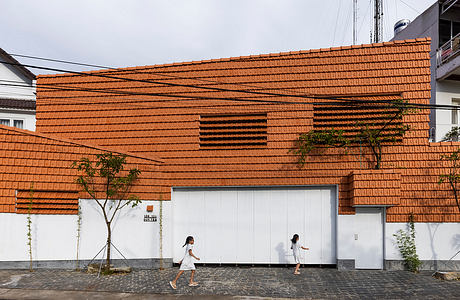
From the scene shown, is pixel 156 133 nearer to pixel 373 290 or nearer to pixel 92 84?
pixel 92 84

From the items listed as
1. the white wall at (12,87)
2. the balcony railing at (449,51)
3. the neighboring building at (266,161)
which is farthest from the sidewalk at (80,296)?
the white wall at (12,87)

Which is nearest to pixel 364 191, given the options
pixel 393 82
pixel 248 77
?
pixel 393 82

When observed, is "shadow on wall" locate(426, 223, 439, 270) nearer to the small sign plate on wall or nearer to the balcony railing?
the balcony railing

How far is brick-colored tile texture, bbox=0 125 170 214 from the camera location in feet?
37.0

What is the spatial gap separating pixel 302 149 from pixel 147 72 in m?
6.49

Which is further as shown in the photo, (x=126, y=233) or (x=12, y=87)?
(x=12, y=87)

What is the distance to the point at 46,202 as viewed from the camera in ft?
37.8

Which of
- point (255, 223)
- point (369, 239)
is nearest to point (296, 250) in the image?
point (255, 223)

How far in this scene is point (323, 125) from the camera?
12148 mm

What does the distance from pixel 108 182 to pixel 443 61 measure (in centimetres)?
1460

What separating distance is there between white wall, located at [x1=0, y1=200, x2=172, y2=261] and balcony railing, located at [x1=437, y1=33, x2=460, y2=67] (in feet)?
43.0

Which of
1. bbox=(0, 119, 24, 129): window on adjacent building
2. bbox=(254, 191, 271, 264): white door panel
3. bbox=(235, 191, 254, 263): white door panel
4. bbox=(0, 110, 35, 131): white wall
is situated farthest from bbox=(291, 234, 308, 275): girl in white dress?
bbox=(0, 119, 24, 129): window on adjacent building

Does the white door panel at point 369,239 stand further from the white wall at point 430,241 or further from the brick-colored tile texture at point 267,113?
the brick-colored tile texture at point 267,113

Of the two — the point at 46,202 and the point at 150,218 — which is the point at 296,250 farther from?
the point at 46,202
